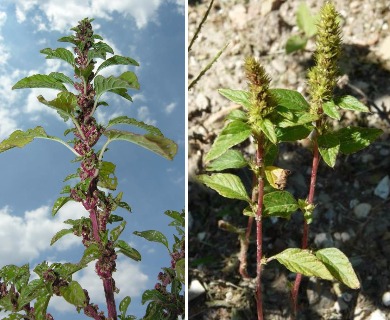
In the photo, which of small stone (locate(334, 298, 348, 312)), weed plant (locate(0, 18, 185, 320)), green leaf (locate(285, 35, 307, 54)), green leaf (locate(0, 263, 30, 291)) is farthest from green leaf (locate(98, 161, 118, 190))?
green leaf (locate(285, 35, 307, 54))

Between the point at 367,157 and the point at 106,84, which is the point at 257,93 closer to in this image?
the point at 106,84

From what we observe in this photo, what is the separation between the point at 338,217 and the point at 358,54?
3.14ft

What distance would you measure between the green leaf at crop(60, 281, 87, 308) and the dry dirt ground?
0.81 m

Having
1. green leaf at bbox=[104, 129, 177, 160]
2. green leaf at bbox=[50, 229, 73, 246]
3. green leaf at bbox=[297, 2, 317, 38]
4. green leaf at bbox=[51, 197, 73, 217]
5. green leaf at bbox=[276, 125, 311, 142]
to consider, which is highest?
green leaf at bbox=[297, 2, 317, 38]

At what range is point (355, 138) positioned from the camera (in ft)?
6.60

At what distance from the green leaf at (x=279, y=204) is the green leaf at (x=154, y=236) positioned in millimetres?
388

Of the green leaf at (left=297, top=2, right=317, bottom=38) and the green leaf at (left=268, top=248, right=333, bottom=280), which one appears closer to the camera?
the green leaf at (left=268, top=248, right=333, bottom=280)

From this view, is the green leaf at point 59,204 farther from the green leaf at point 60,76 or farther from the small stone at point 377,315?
the small stone at point 377,315

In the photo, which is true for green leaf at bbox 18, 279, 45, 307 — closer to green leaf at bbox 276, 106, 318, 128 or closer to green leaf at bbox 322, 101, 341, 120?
green leaf at bbox 276, 106, 318, 128

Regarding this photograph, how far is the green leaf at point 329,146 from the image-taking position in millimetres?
1842

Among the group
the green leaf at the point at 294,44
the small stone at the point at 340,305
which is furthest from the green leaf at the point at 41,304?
the green leaf at the point at 294,44

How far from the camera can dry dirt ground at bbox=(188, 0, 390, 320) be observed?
2486 millimetres

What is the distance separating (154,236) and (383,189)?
1.14 m

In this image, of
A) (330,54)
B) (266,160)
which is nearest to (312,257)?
(266,160)
